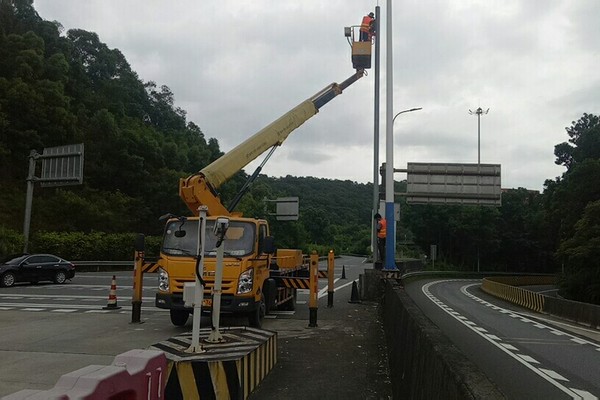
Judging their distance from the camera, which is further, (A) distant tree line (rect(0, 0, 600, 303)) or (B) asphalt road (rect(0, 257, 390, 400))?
(A) distant tree line (rect(0, 0, 600, 303))

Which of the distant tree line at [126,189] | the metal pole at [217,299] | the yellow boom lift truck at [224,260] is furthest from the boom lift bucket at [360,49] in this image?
the distant tree line at [126,189]

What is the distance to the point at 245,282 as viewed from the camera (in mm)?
10242

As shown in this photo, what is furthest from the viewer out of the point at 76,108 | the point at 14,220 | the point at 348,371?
the point at 76,108

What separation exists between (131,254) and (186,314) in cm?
2885

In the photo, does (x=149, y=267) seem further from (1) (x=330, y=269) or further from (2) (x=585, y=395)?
(2) (x=585, y=395)

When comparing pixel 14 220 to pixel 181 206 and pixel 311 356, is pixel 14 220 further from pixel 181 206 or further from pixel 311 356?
pixel 311 356

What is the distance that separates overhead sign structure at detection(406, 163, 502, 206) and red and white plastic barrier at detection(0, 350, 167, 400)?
75.2 feet

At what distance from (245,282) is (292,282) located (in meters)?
2.91

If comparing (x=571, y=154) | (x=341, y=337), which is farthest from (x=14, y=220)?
(x=571, y=154)

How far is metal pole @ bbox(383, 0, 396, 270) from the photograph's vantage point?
16281 millimetres

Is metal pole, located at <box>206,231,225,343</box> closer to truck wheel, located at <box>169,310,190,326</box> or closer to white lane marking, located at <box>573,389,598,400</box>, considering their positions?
truck wheel, located at <box>169,310,190,326</box>

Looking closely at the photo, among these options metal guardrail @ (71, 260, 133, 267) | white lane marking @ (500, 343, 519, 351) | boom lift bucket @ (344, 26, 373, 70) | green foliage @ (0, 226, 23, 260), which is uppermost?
boom lift bucket @ (344, 26, 373, 70)

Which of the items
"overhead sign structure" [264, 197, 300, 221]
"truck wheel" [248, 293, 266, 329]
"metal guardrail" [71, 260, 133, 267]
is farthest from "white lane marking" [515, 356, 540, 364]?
"metal guardrail" [71, 260, 133, 267]

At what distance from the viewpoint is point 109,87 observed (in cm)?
6844
